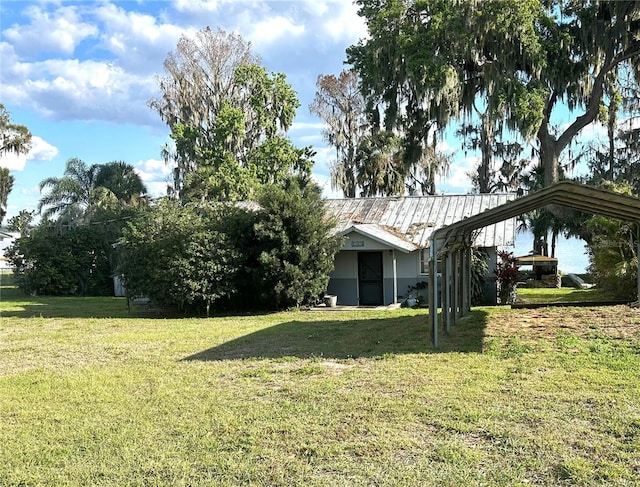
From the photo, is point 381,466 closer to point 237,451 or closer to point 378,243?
point 237,451

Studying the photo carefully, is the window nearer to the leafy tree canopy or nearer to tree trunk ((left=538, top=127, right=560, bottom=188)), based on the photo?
tree trunk ((left=538, top=127, right=560, bottom=188))

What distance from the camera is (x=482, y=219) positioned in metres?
10.7

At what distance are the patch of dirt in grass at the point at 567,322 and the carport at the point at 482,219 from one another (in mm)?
1039

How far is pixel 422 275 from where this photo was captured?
60.4ft

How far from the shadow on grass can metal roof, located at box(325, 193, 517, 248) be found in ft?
19.8

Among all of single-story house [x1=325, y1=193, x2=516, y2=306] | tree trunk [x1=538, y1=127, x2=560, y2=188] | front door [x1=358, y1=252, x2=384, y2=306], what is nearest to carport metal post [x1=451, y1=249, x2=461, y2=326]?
single-story house [x1=325, y1=193, x2=516, y2=306]

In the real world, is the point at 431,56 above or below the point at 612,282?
above

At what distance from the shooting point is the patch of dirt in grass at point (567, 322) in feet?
33.5

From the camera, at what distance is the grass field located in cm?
451

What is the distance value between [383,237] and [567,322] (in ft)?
24.1

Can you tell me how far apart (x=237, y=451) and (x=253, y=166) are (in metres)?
28.0

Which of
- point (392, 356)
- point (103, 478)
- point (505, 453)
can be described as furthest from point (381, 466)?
point (392, 356)

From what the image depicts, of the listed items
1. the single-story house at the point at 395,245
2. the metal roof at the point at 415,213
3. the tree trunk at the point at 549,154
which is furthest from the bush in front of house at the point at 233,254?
the tree trunk at the point at 549,154

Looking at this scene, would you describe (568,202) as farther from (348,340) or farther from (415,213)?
(415,213)
